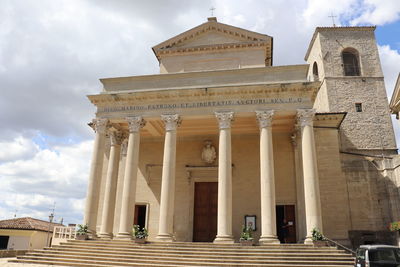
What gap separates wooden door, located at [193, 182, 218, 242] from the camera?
22062 millimetres

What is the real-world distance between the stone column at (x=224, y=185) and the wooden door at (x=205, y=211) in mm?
5373

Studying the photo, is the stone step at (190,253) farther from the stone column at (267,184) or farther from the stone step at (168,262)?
the stone column at (267,184)

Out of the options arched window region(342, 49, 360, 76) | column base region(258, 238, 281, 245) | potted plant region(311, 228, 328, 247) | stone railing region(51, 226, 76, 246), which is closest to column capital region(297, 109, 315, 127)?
potted plant region(311, 228, 328, 247)

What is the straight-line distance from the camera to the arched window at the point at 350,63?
28.0m

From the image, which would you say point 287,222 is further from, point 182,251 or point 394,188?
point 182,251

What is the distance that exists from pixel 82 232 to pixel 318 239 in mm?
12202

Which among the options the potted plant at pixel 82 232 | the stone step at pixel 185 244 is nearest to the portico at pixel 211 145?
the potted plant at pixel 82 232

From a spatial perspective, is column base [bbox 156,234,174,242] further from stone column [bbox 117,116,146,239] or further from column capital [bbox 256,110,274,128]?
column capital [bbox 256,110,274,128]

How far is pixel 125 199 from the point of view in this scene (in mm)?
18391

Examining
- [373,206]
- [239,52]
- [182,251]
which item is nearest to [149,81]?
[239,52]

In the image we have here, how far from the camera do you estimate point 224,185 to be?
17.5 m

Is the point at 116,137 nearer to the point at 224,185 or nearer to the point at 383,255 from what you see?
the point at 224,185

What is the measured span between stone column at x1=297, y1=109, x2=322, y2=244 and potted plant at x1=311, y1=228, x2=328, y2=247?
16.3 inches

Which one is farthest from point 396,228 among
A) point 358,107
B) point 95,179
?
point 95,179
